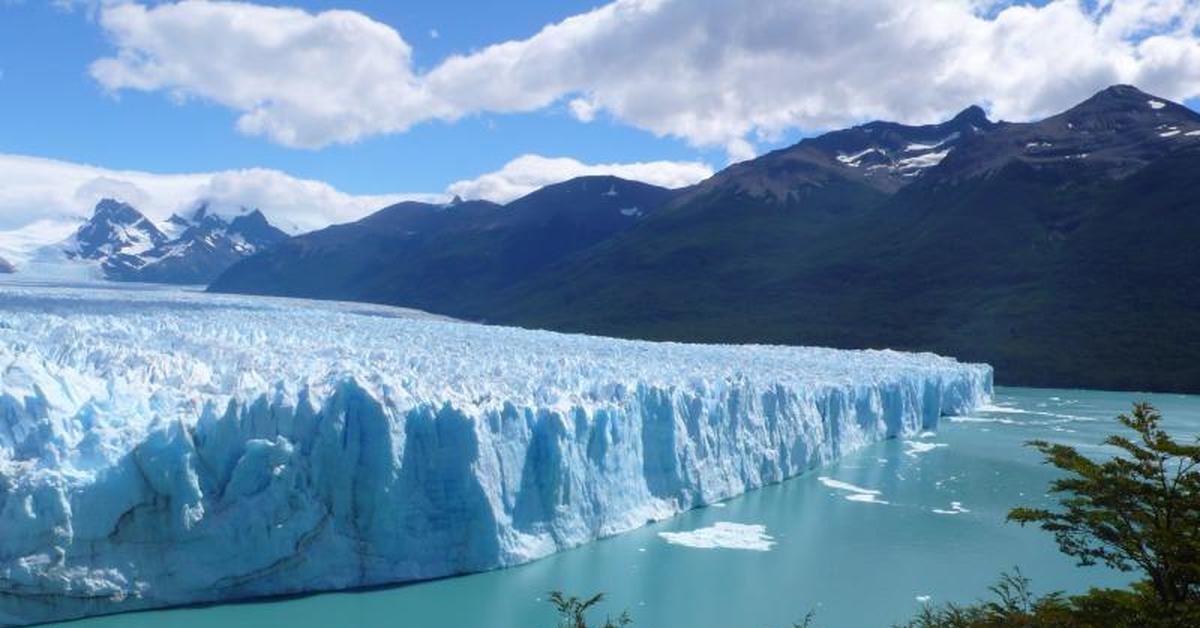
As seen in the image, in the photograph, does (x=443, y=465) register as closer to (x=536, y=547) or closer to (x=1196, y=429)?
(x=536, y=547)

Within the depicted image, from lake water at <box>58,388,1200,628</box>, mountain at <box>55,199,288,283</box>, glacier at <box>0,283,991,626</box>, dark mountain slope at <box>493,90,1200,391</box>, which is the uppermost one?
mountain at <box>55,199,288,283</box>

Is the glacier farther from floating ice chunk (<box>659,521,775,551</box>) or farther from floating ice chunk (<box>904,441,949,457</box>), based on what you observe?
floating ice chunk (<box>904,441,949,457</box>)

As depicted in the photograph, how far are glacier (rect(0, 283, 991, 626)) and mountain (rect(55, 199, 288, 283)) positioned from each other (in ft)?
464

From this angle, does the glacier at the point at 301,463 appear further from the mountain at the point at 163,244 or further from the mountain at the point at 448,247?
the mountain at the point at 163,244

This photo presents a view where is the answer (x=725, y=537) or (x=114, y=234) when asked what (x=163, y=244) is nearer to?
(x=114, y=234)

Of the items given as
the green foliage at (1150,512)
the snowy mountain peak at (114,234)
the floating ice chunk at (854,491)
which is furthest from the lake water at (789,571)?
the snowy mountain peak at (114,234)

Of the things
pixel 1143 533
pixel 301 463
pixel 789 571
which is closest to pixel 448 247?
pixel 789 571

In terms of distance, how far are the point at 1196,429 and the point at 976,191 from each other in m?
49.2

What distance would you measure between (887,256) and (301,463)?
64301mm

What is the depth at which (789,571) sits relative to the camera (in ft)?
47.1

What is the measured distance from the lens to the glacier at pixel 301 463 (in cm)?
1086

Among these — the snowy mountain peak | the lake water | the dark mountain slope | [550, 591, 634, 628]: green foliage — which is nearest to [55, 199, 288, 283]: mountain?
the snowy mountain peak

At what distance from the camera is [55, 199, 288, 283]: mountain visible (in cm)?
14750

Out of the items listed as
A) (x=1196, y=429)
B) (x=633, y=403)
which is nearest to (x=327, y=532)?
(x=633, y=403)
